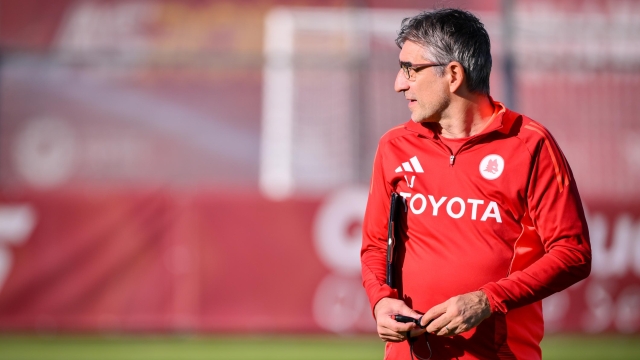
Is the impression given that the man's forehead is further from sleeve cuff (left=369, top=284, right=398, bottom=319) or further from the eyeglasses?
sleeve cuff (left=369, top=284, right=398, bottom=319)

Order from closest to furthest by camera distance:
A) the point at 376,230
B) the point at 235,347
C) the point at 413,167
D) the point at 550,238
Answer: the point at 550,238
the point at 413,167
the point at 376,230
the point at 235,347

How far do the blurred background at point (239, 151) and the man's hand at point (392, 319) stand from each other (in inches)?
48.7

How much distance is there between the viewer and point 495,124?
3109 mm

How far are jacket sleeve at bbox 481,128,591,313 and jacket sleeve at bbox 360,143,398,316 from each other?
49 centimetres

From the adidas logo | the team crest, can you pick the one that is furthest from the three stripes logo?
the team crest

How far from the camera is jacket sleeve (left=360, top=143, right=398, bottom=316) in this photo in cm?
327

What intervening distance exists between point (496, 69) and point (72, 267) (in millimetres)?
6040

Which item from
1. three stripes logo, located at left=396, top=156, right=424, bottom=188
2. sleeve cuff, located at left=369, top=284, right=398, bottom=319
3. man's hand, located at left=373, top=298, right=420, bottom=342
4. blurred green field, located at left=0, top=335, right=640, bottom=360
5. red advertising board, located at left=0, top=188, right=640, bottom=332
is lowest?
blurred green field, located at left=0, top=335, right=640, bottom=360

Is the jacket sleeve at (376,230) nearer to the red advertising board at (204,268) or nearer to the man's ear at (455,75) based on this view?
the man's ear at (455,75)

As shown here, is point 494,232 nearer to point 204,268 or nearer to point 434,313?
point 434,313

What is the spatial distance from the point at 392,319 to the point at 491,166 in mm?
642

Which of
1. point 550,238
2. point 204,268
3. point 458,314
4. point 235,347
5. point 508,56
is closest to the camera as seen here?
point 458,314

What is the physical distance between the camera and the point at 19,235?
8648 millimetres

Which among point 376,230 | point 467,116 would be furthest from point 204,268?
point 467,116
